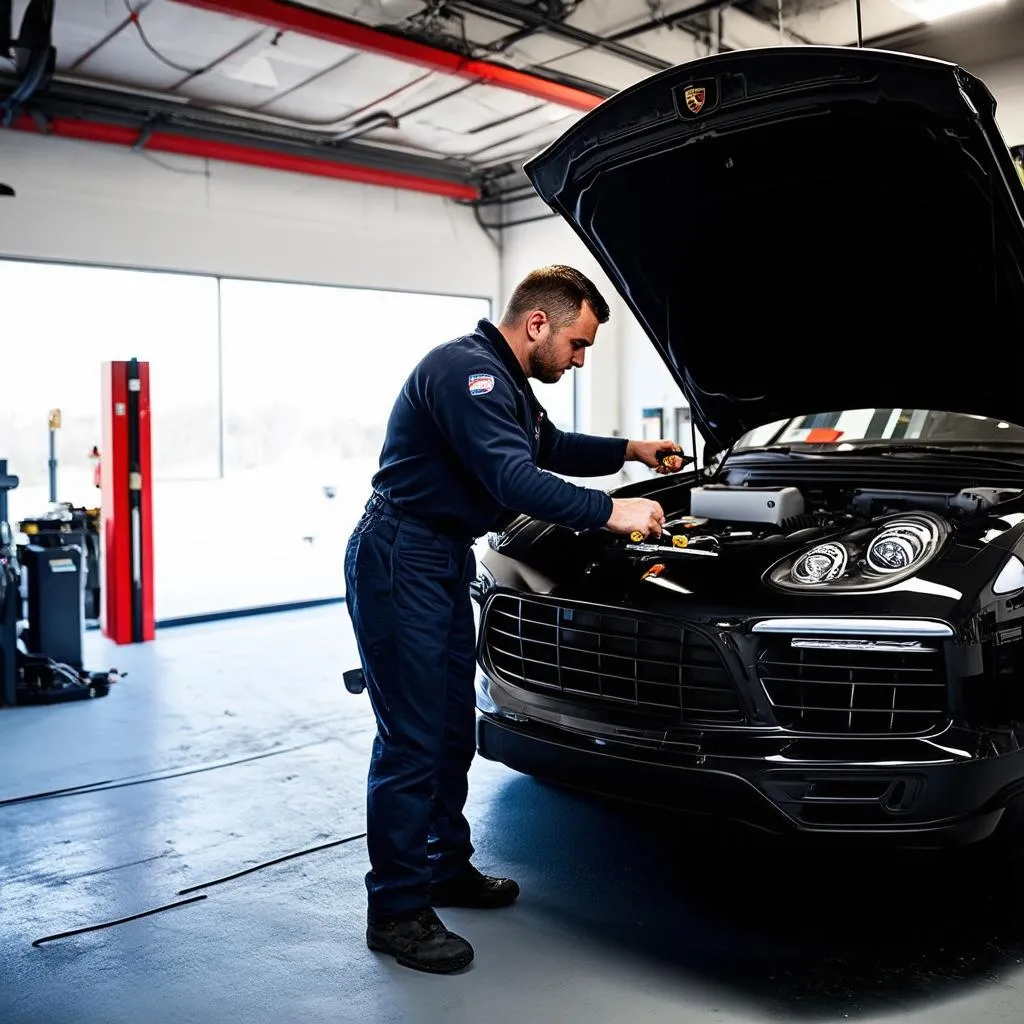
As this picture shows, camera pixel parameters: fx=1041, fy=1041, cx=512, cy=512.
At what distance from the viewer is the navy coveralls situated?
92.3 inches

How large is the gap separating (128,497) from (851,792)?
5268 mm

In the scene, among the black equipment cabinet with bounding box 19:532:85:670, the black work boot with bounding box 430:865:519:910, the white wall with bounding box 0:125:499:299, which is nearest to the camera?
the black work boot with bounding box 430:865:519:910

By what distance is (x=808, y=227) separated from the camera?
296cm

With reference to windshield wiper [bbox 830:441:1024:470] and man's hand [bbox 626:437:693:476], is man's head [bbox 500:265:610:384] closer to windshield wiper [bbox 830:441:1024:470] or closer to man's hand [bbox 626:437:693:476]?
man's hand [bbox 626:437:693:476]

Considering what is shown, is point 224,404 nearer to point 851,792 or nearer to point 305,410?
point 305,410

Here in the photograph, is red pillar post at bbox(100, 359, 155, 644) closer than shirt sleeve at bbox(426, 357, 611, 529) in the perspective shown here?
No

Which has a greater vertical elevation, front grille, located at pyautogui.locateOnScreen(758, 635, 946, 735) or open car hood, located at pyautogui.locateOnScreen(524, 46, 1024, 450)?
open car hood, located at pyautogui.locateOnScreen(524, 46, 1024, 450)

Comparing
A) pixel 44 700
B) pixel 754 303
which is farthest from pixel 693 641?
pixel 44 700

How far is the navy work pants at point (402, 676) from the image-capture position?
240cm

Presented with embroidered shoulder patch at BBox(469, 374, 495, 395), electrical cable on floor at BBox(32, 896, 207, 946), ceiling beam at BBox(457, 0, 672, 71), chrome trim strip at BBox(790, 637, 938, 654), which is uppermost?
ceiling beam at BBox(457, 0, 672, 71)

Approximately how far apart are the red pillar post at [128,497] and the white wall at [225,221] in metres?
1.08

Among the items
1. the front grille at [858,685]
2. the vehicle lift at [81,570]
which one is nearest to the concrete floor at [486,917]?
the front grille at [858,685]

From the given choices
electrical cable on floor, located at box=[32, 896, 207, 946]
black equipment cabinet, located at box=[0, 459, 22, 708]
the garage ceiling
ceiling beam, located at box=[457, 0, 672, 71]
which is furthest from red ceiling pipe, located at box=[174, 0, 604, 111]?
electrical cable on floor, located at box=[32, 896, 207, 946]

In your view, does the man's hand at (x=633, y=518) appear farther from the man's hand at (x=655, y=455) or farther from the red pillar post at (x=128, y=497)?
the red pillar post at (x=128, y=497)
